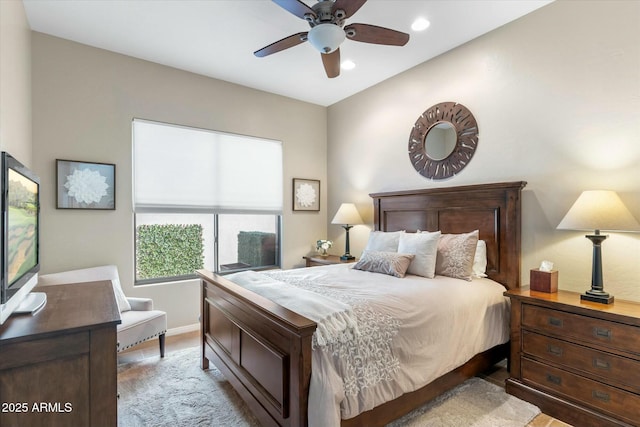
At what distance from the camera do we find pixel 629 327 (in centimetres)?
191

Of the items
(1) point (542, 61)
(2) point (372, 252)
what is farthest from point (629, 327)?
(1) point (542, 61)

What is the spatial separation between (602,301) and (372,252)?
5.77 ft

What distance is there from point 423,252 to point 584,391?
4.57 ft

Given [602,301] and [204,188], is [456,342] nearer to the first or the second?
[602,301]

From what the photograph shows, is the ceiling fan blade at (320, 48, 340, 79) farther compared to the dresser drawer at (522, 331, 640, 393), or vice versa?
the ceiling fan blade at (320, 48, 340, 79)

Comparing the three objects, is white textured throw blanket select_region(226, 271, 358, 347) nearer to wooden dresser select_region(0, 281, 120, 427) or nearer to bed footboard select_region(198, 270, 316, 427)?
bed footboard select_region(198, 270, 316, 427)

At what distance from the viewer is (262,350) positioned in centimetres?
194

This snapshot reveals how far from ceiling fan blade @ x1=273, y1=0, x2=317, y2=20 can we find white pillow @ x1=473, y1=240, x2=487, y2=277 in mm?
2417

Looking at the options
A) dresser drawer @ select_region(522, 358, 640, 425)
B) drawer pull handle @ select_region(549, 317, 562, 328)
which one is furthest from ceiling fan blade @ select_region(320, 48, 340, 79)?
dresser drawer @ select_region(522, 358, 640, 425)

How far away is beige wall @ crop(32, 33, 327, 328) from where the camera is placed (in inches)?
123

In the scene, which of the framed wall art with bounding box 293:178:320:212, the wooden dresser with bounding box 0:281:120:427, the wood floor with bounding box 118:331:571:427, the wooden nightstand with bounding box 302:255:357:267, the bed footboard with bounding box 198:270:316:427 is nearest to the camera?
the wooden dresser with bounding box 0:281:120:427

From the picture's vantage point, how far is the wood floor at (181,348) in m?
2.14

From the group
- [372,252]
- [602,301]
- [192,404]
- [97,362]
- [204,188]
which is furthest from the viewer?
[204,188]

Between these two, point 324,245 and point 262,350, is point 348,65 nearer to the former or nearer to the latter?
point 324,245
